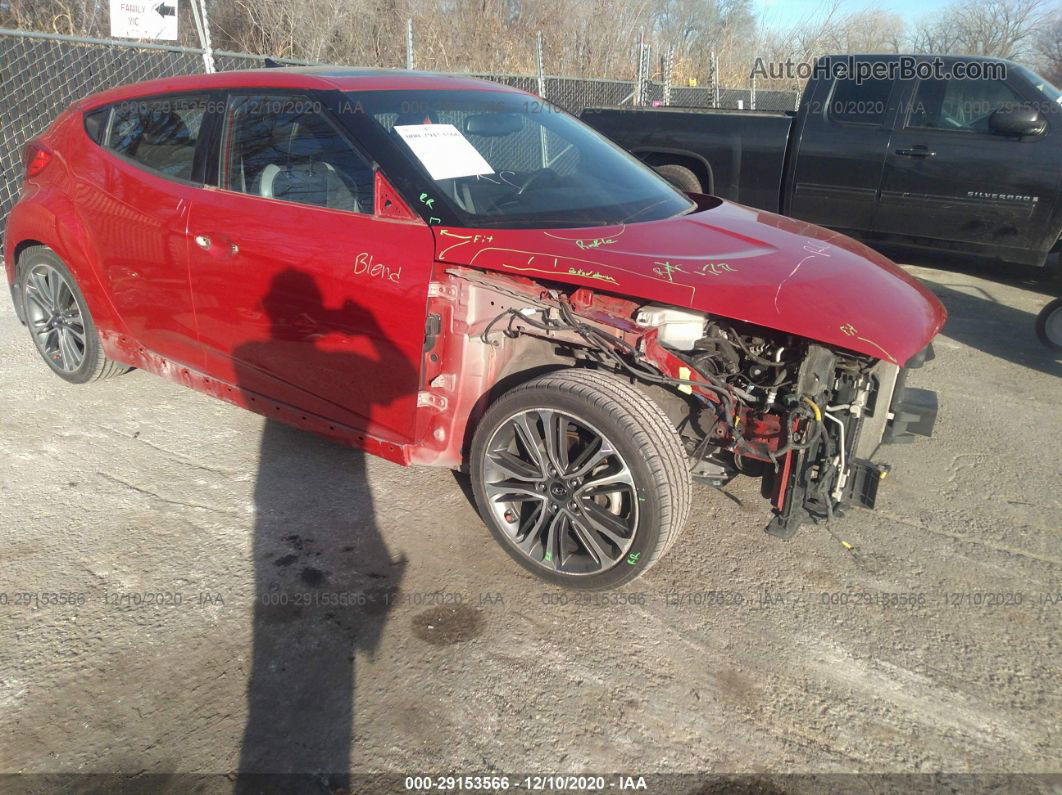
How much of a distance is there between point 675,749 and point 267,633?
4.68 ft

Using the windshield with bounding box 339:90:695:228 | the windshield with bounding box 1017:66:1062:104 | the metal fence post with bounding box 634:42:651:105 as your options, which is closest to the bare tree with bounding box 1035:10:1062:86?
the metal fence post with bounding box 634:42:651:105

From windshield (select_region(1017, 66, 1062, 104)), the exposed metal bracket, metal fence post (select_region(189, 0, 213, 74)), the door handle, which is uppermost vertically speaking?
metal fence post (select_region(189, 0, 213, 74))

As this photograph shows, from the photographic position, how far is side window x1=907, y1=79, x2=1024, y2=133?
6.65 m

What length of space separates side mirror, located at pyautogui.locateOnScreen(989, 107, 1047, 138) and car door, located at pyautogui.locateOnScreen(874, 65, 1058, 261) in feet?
0.21

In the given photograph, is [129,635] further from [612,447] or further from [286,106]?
[286,106]

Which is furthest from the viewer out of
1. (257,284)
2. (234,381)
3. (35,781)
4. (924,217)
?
(924,217)

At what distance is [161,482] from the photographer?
369 cm

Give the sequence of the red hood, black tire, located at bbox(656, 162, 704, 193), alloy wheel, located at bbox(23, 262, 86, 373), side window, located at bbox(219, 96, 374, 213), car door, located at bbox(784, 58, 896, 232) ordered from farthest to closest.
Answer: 1. black tire, located at bbox(656, 162, 704, 193)
2. car door, located at bbox(784, 58, 896, 232)
3. alloy wheel, located at bbox(23, 262, 86, 373)
4. side window, located at bbox(219, 96, 374, 213)
5. the red hood

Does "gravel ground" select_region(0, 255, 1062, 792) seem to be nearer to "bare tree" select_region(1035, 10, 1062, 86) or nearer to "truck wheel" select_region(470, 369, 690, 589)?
"truck wheel" select_region(470, 369, 690, 589)

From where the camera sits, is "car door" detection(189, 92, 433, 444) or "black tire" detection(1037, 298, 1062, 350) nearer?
"car door" detection(189, 92, 433, 444)

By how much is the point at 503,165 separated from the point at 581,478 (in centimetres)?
147

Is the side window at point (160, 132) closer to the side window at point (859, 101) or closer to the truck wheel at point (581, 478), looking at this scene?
the truck wheel at point (581, 478)

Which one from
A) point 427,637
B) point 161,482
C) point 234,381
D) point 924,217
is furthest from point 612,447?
point 924,217

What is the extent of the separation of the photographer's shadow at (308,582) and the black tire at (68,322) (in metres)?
1.15
